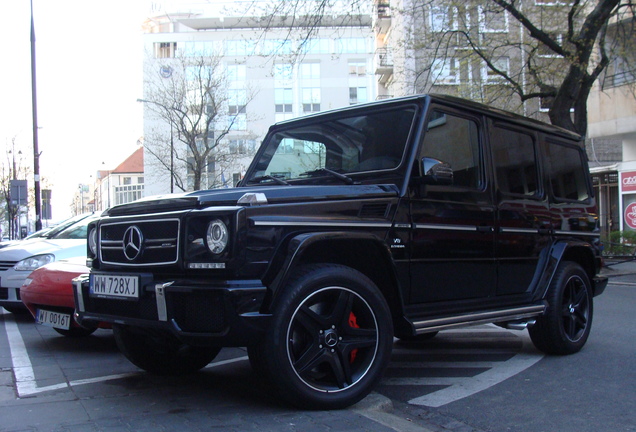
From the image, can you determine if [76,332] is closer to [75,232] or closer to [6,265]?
[6,265]

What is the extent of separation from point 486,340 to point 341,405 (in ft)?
11.8

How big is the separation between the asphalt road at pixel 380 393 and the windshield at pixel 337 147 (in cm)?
173

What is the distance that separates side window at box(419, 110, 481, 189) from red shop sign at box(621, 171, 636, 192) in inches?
810

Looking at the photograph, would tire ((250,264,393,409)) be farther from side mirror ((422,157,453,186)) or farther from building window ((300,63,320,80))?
building window ((300,63,320,80))

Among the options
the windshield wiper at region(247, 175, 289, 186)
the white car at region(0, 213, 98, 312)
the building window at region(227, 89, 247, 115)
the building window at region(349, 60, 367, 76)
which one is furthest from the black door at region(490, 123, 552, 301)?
the building window at region(349, 60, 367, 76)

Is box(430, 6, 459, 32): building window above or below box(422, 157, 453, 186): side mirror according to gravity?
above

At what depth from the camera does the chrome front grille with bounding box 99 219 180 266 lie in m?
4.11

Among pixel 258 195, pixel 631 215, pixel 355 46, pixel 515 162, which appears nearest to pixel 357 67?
pixel 355 46

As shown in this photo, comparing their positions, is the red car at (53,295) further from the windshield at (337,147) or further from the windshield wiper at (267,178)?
the windshield at (337,147)

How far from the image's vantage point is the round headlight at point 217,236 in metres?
3.85

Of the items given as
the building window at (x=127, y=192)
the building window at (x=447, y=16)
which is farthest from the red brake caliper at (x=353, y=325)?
the building window at (x=127, y=192)

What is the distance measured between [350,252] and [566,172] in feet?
11.3

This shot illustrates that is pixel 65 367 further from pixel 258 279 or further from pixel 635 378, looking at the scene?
pixel 635 378

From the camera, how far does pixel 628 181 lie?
24.1m
